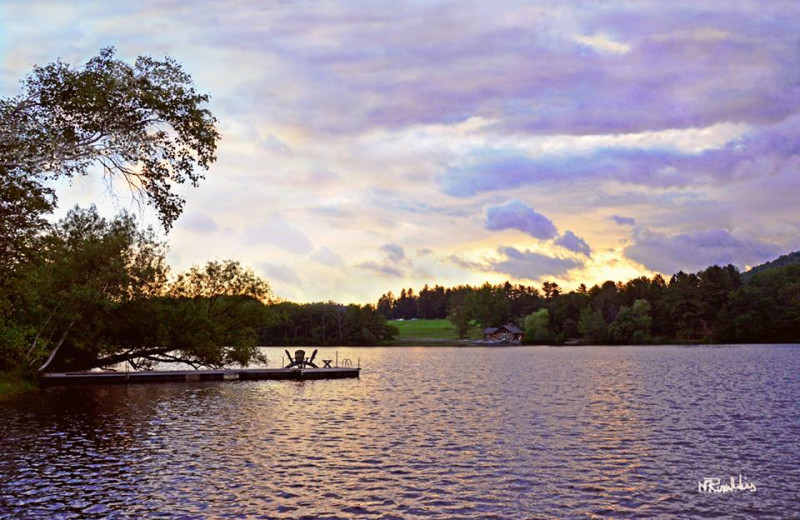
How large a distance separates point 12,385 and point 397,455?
40.8 meters

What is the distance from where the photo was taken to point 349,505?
843 inches

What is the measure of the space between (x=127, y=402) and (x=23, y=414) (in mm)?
9141

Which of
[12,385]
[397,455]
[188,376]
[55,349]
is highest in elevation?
[55,349]

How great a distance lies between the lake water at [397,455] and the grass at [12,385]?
6.67 ft

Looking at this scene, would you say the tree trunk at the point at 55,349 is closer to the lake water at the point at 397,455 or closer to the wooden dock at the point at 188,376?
the wooden dock at the point at 188,376

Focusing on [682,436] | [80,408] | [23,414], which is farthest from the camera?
[80,408]

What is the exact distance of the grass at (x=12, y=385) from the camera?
5254cm

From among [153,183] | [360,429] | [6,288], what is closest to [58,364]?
[6,288]

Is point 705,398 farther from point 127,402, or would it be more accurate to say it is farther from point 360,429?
point 127,402

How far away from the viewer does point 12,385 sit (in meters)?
55.0

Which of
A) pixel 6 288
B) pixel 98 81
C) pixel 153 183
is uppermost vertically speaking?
pixel 98 81

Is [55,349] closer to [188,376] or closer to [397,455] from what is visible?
[188,376]

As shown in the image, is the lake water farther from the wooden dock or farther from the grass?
the wooden dock

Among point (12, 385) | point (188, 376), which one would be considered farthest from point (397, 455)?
point (188, 376)
